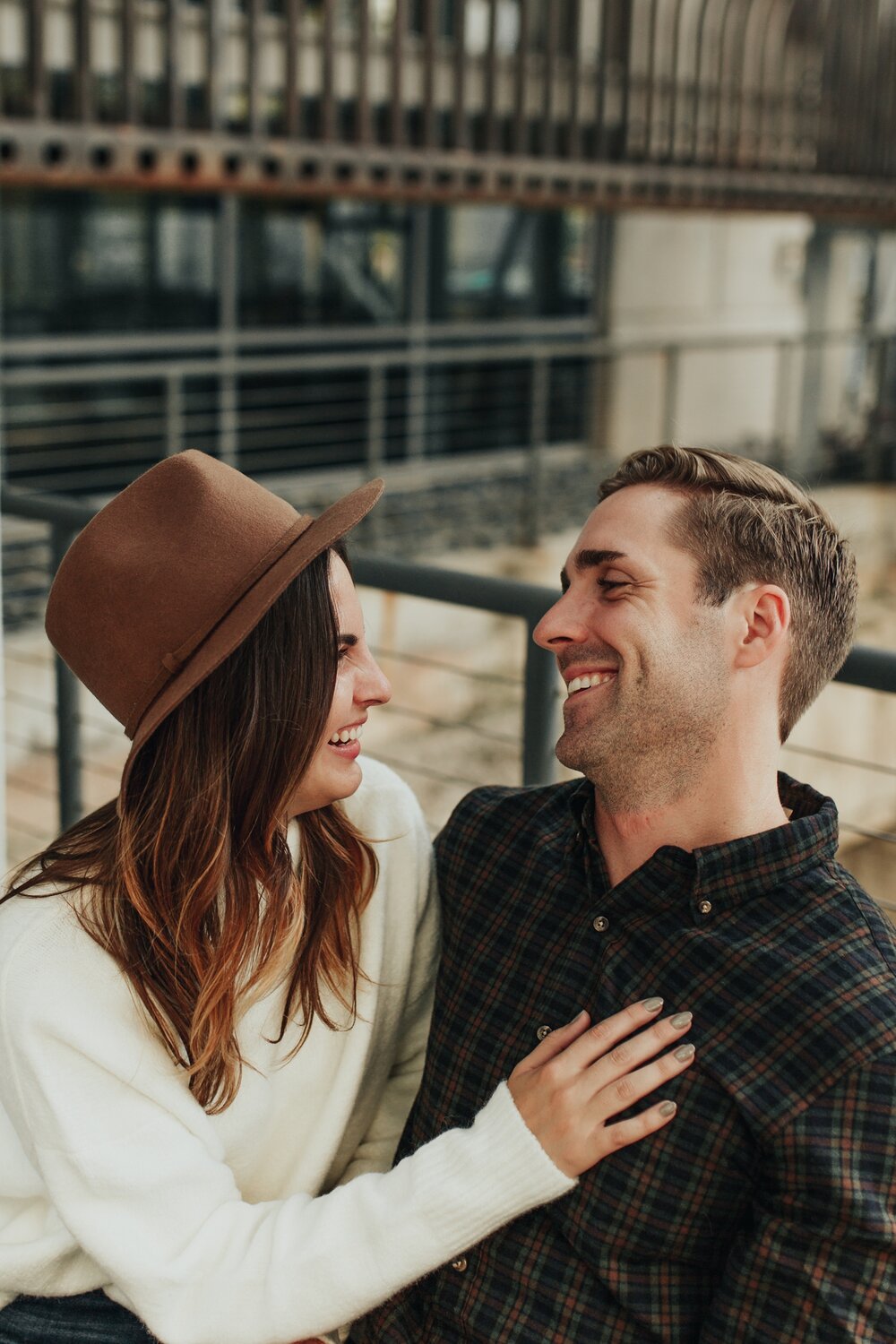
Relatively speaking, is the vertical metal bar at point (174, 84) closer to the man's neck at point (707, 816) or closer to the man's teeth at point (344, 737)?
the man's teeth at point (344, 737)

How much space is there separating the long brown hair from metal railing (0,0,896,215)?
50.6 inches

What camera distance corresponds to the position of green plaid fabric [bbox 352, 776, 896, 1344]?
1238mm

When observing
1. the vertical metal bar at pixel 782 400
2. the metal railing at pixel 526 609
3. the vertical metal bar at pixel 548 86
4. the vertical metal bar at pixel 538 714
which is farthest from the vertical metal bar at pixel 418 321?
the vertical metal bar at pixel 538 714

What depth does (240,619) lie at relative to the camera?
1410 millimetres

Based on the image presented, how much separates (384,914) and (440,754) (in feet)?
10.2

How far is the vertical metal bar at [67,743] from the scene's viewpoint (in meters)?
2.86

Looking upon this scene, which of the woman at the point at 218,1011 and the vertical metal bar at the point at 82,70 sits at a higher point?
the vertical metal bar at the point at 82,70

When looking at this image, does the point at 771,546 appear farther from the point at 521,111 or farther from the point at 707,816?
the point at 521,111

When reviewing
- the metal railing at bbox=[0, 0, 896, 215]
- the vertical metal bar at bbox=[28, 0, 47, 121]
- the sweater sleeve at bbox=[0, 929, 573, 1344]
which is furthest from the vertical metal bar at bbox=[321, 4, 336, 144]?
the sweater sleeve at bbox=[0, 929, 573, 1344]

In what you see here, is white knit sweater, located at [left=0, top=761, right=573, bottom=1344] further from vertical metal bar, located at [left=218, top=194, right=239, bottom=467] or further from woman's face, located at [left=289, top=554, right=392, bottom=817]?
vertical metal bar, located at [left=218, top=194, right=239, bottom=467]

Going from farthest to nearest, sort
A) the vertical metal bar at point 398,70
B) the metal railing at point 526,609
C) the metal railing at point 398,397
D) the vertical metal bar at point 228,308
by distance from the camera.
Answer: the vertical metal bar at point 228,308
the metal railing at point 398,397
the vertical metal bar at point 398,70
the metal railing at point 526,609

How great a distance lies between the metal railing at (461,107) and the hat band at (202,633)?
48.6 inches

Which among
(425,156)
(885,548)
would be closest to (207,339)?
(885,548)

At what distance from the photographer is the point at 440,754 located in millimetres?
4805
